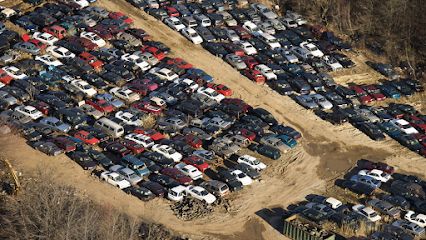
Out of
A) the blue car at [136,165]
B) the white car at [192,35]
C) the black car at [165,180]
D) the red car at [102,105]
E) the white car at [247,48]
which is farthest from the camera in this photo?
the white car at [192,35]

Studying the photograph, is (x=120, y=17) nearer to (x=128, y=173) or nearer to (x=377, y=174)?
(x=128, y=173)

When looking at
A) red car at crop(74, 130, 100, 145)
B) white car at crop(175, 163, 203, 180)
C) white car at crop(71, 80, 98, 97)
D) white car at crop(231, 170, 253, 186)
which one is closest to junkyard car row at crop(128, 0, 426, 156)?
white car at crop(231, 170, 253, 186)

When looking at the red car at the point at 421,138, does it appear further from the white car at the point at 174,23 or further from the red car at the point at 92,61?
the red car at the point at 92,61

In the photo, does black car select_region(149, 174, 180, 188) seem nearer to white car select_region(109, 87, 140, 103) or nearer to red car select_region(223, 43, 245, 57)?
white car select_region(109, 87, 140, 103)

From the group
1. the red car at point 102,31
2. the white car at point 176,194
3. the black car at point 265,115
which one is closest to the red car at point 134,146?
the white car at point 176,194

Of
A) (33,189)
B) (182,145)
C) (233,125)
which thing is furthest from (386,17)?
(33,189)

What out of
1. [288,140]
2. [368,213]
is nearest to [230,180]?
[288,140]
